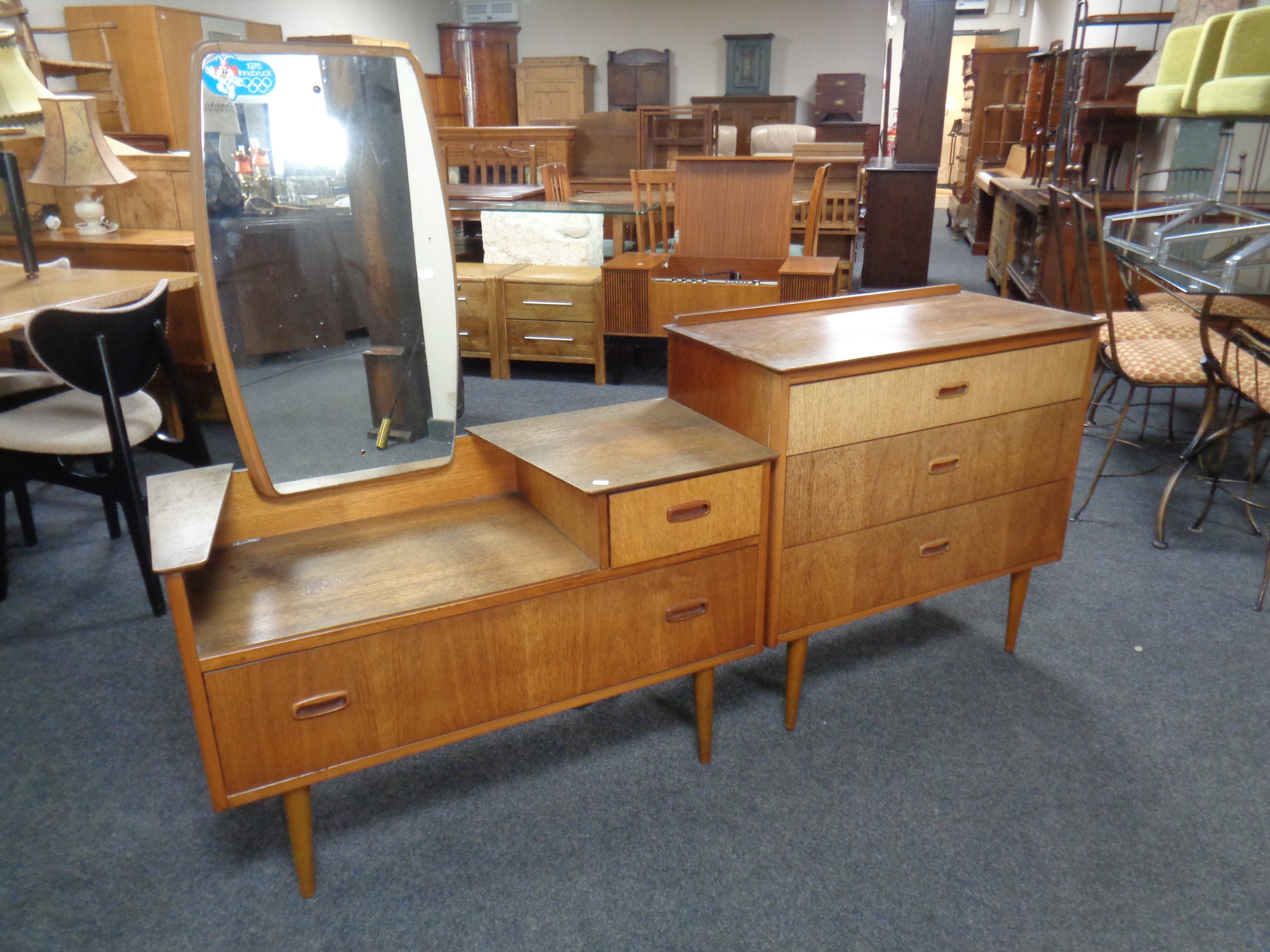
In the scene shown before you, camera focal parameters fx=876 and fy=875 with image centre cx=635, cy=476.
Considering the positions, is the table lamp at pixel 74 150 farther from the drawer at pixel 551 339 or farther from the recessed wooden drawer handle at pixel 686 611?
the recessed wooden drawer handle at pixel 686 611

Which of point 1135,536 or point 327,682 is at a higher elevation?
point 327,682

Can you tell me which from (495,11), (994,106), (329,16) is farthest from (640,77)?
(994,106)

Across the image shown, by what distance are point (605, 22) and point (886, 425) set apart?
1094 centimetres

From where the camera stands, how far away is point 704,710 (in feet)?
5.74

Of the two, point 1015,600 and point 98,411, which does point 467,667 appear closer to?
point 1015,600

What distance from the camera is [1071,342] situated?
1868 millimetres

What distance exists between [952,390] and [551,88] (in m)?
10.3

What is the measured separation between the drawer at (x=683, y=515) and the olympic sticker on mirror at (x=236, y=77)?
0.88 m

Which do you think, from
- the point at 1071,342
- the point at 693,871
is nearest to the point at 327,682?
the point at 693,871

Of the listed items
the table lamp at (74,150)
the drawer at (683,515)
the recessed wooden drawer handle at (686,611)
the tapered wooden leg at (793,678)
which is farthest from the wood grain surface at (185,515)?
the table lamp at (74,150)

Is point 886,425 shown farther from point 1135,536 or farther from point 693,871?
point 1135,536

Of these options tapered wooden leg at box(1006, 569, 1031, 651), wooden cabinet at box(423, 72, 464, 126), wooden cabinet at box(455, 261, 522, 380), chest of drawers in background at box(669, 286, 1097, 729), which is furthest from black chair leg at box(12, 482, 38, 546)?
wooden cabinet at box(423, 72, 464, 126)

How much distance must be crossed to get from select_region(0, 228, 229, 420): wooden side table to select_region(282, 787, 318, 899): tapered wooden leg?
250 cm

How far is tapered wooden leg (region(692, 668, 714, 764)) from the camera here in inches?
67.4
